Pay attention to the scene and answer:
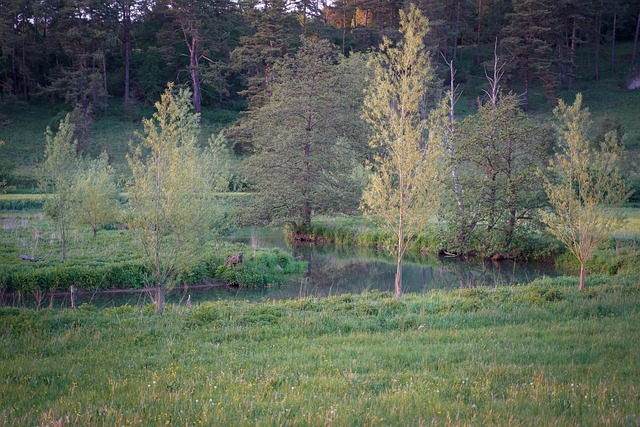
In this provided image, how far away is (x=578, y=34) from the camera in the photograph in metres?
74.4

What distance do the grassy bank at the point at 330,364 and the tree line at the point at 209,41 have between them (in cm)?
4251

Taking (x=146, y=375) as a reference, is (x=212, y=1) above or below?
above

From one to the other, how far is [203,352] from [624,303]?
9213 mm

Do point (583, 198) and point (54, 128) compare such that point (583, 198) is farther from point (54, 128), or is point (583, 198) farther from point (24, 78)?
point (24, 78)

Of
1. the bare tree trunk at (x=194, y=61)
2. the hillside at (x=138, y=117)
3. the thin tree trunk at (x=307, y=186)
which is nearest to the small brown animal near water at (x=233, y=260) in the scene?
the thin tree trunk at (x=307, y=186)

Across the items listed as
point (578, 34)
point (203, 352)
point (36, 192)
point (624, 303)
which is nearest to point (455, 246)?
point (624, 303)

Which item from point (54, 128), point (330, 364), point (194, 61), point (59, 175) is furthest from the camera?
point (194, 61)

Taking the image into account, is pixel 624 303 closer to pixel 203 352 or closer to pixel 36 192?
pixel 203 352

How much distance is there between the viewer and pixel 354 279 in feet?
72.7

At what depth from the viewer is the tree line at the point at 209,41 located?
2299 inches

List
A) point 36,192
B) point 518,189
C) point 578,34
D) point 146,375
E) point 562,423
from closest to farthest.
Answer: point 562,423
point 146,375
point 518,189
point 36,192
point 578,34

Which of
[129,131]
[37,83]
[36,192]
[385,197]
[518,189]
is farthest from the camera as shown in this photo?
[37,83]

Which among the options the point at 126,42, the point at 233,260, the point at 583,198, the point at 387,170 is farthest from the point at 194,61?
the point at 583,198

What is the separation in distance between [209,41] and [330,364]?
6203 centimetres
